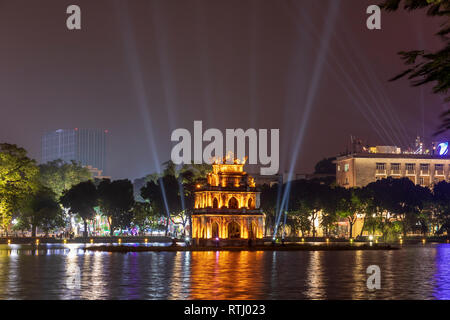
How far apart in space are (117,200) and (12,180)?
60.9 m

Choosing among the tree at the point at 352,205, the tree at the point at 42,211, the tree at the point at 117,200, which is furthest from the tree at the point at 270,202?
the tree at the point at 42,211

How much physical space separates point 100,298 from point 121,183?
435ft

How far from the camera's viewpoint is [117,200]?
16325cm

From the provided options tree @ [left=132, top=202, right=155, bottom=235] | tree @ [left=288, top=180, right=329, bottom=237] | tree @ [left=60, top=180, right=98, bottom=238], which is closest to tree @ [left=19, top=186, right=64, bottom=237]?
tree @ [left=60, top=180, right=98, bottom=238]

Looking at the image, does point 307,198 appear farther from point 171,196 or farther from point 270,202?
point 171,196

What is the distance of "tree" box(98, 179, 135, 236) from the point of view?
163 meters

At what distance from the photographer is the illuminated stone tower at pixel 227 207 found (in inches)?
4272

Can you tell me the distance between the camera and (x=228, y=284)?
41750 millimetres

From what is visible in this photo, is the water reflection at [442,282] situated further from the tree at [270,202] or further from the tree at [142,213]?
the tree at [142,213]

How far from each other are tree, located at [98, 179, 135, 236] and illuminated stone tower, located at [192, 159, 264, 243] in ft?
181

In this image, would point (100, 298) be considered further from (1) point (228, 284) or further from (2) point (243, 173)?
(2) point (243, 173)

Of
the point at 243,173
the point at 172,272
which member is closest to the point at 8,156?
the point at 243,173

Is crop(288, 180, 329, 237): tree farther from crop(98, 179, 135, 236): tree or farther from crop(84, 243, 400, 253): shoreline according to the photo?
crop(84, 243, 400, 253): shoreline
